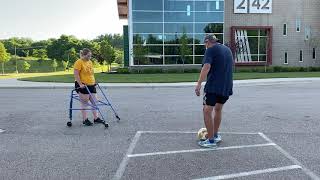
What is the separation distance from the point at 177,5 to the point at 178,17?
115cm

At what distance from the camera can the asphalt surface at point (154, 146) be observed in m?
5.52

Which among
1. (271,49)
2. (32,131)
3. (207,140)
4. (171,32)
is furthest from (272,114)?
(271,49)

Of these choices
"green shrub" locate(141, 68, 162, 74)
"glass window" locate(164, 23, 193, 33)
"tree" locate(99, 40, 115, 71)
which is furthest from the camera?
"tree" locate(99, 40, 115, 71)

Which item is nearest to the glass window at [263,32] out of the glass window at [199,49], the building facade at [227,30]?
the building facade at [227,30]

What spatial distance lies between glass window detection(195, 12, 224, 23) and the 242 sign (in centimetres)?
213

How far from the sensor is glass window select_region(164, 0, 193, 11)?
39.7 m

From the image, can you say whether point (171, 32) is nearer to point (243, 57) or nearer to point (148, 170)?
point (243, 57)

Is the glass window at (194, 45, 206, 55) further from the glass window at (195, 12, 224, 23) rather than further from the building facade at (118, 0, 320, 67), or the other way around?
the glass window at (195, 12, 224, 23)

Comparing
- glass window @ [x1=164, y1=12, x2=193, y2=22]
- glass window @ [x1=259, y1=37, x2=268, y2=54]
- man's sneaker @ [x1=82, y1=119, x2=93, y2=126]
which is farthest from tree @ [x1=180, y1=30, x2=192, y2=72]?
man's sneaker @ [x1=82, y1=119, x2=93, y2=126]

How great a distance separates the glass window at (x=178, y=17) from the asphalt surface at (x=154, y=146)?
1127 inches

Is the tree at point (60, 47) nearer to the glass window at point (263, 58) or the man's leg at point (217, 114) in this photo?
the glass window at point (263, 58)

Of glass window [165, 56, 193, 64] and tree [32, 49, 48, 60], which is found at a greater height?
tree [32, 49, 48, 60]

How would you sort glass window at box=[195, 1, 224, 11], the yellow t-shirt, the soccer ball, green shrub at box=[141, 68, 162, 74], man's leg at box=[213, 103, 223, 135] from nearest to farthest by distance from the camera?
man's leg at box=[213, 103, 223, 135]
the soccer ball
the yellow t-shirt
green shrub at box=[141, 68, 162, 74]
glass window at box=[195, 1, 224, 11]

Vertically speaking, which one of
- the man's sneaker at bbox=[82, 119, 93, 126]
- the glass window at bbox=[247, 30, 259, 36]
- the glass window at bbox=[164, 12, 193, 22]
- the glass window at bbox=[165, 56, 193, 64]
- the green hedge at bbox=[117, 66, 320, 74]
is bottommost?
the man's sneaker at bbox=[82, 119, 93, 126]
